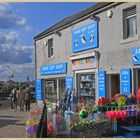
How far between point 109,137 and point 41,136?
2.03m

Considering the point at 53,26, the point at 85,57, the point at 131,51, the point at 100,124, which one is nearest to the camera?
the point at 100,124

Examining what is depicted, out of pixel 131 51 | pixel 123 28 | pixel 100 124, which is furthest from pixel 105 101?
pixel 123 28

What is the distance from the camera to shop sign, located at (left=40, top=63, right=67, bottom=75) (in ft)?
70.9

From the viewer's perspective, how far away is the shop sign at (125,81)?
1489 cm

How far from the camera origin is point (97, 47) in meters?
17.6

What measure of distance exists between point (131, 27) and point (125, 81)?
218 cm

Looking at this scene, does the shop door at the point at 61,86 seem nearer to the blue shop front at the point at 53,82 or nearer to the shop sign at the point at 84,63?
the blue shop front at the point at 53,82

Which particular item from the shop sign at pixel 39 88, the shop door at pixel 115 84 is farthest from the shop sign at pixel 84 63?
the shop sign at pixel 39 88

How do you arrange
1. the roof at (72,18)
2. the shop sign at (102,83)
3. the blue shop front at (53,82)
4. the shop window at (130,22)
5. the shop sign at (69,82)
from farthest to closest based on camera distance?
the blue shop front at (53,82) < the shop sign at (69,82) < the roof at (72,18) < the shop sign at (102,83) < the shop window at (130,22)

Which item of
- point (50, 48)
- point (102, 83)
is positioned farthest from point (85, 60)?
point (50, 48)

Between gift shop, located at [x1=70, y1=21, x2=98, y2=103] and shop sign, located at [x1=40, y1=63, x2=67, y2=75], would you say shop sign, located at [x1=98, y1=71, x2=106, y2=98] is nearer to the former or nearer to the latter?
gift shop, located at [x1=70, y1=21, x2=98, y2=103]

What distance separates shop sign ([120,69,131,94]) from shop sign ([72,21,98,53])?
2832 mm

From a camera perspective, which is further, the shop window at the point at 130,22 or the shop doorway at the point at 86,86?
the shop doorway at the point at 86,86

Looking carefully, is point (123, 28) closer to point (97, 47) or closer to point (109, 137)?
point (97, 47)
